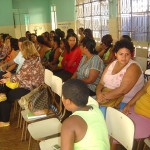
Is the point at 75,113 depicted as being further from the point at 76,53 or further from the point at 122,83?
the point at 76,53

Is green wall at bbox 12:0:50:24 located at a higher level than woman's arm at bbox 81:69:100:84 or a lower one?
higher

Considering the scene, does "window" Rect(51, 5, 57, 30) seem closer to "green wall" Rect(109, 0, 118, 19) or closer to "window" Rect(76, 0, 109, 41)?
"window" Rect(76, 0, 109, 41)

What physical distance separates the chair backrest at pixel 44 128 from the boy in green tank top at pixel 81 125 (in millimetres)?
880

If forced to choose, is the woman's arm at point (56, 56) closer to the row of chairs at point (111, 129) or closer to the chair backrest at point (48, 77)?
the chair backrest at point (48, 77)

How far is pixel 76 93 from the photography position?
1.51 m

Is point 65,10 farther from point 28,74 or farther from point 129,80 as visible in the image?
point 129,80

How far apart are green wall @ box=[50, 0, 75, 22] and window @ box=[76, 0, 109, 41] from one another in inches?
10.9

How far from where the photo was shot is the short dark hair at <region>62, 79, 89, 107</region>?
4.93 feet

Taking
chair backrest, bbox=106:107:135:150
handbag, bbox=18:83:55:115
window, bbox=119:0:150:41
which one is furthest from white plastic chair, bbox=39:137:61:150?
window, bbox=119:0:150:41

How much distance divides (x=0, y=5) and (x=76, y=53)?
19.9ft

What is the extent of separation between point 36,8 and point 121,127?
10218 mm

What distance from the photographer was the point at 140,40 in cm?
650

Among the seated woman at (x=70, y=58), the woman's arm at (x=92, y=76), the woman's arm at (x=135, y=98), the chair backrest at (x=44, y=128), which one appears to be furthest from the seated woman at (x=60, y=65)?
the woman's arm at (x=135, y=98)

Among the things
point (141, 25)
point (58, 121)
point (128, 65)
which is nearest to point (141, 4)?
point (141, 25)
